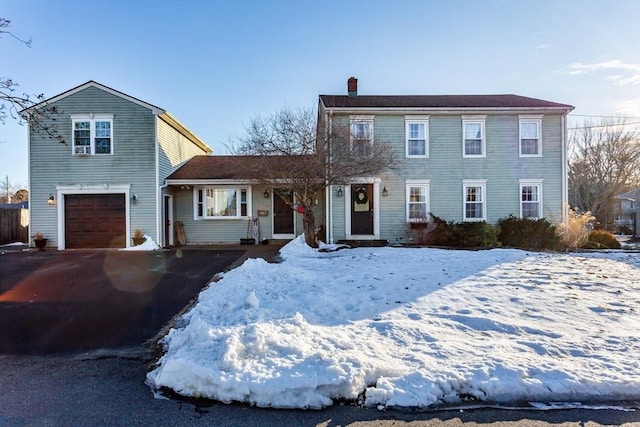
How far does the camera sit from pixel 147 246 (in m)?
14.4

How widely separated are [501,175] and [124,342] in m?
15.0

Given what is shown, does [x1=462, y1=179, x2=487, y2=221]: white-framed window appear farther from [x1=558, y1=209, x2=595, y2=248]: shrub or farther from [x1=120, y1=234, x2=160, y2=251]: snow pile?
[x1=120, y1=234, x2=160, y2=251]: snow pile

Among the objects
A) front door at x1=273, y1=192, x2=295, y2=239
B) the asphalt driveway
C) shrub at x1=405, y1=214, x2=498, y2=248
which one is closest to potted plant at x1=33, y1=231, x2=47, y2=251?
the asphalt driveway

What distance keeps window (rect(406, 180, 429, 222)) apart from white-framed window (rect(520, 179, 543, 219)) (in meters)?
4.03

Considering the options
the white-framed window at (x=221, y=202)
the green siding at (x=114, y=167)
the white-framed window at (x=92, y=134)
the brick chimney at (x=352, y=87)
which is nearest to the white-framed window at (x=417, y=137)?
the brick chimney at (x=352, y=87)

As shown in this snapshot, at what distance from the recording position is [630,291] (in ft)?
21.4

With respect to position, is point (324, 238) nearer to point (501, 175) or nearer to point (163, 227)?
point (163, 227)

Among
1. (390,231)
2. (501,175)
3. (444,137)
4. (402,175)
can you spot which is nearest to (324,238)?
(390,231)

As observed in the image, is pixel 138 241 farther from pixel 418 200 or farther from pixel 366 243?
pixel 418 200

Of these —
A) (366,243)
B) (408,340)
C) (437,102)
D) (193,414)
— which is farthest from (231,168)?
(193,414)

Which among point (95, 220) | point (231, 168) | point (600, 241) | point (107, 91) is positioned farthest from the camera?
point (231, 168)

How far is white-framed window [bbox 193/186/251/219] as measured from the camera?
54.1 ft

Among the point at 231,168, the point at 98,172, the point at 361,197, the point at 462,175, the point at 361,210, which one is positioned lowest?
the point at 361,210

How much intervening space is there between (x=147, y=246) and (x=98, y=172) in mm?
3748
